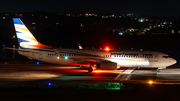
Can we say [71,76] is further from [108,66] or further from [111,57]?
[111,57]

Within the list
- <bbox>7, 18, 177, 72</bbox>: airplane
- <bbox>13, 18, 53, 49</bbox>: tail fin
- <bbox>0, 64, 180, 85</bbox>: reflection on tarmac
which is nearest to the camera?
<bbox>0, 64, 180, 85</bbox>: reflection on tarmac

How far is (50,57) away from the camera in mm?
29266

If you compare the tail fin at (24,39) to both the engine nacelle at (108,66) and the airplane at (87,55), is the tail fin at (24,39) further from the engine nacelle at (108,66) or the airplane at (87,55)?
the engine nacelle at (108,66)

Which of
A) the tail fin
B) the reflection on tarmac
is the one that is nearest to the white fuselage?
the tail fin

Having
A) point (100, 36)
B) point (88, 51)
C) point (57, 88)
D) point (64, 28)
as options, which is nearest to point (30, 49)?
point (88, 51)

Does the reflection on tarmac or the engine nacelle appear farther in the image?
the engine nacelle

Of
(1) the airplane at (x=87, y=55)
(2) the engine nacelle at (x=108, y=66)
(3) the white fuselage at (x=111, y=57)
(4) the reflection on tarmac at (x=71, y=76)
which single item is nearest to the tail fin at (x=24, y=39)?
(1) the airplane at (x=87, y=55)

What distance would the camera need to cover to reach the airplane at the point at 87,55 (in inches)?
1139

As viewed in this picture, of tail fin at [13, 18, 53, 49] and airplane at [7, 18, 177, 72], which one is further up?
tail fin at [13, 18, 53, 49]

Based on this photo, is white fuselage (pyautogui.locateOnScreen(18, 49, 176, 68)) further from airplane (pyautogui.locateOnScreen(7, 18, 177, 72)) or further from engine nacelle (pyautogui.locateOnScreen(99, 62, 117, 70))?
engine nacelle (pyautogui.locateOnScreen(99, 62, 117, 70))

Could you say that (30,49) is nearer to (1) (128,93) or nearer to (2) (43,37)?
(1) (128,93)

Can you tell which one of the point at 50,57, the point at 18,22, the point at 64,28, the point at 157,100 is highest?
the point at 64,28

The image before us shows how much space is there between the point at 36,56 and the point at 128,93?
1746 centimetres

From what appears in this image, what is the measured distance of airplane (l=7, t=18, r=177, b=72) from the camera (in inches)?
1139
